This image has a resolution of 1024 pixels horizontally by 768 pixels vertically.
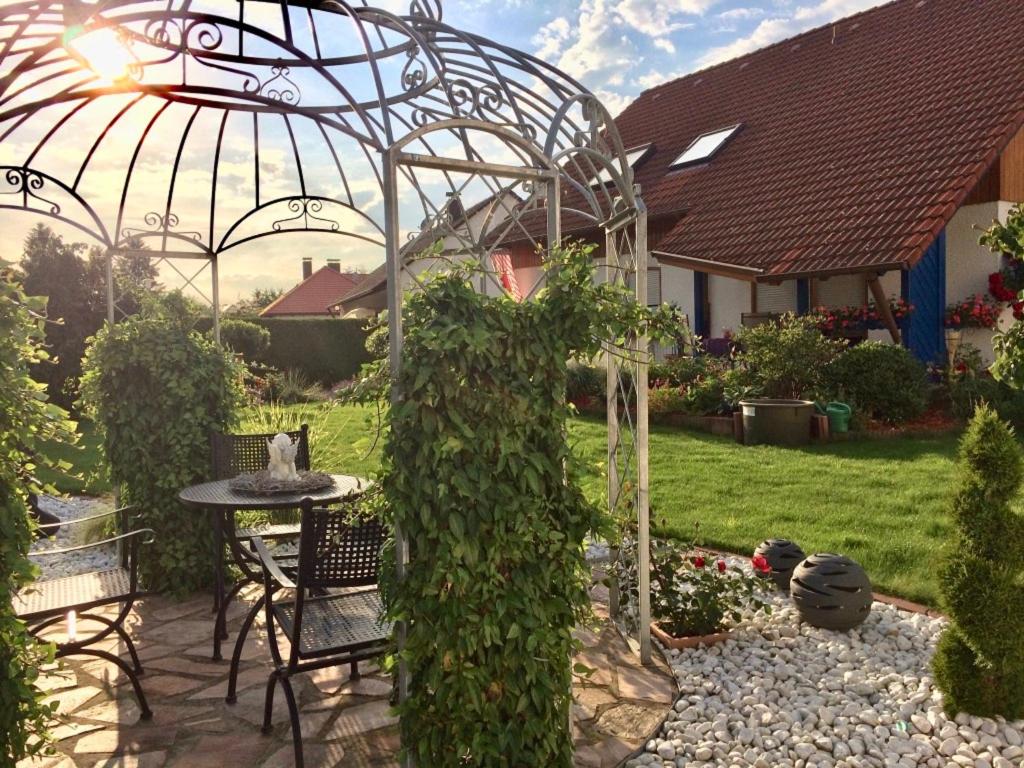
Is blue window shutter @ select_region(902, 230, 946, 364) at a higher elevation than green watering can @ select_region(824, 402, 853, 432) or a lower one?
higher

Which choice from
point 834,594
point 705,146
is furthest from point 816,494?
point 705,146

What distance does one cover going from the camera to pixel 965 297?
37.8ft

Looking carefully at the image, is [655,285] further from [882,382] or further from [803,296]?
[882,382]

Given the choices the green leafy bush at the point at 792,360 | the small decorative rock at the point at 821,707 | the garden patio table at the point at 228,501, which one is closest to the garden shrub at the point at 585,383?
the green leafy bush at the point at 792,360

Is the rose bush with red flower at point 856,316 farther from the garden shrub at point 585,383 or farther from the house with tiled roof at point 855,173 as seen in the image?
the garden shrub at point 585,383

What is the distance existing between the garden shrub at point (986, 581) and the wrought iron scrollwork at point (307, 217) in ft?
16.5

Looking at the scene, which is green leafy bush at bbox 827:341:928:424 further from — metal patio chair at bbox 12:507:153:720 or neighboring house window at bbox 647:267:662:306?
metal patio chair at bbox 12:507:153:720

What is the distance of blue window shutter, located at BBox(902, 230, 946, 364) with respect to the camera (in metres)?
11.0

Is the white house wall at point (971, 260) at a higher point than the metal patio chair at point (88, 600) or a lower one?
higher

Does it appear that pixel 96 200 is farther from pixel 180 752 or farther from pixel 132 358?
pixel 180 752

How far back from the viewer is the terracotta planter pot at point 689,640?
4.09m

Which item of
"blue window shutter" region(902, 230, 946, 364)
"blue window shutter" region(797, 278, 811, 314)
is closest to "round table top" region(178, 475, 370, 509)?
"blue window shutter" region(902, 230, 946, 364)

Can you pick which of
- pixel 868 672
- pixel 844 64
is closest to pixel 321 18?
pixel 868 672

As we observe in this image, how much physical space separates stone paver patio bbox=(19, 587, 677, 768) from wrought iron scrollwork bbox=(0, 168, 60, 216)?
3.16 metres
